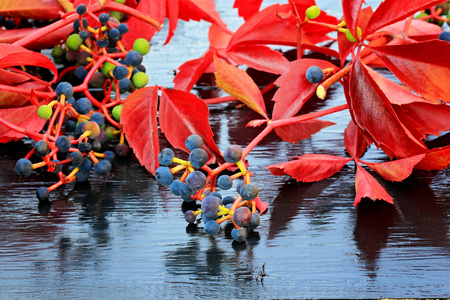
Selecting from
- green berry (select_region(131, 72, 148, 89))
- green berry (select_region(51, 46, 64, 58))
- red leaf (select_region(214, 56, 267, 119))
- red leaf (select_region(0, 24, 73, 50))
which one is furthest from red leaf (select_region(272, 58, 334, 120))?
green berry (select_region(51, 46, 64, 58))

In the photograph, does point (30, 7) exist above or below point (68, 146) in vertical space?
above

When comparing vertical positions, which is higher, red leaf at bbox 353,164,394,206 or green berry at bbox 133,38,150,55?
green berry at bbox 133,38,150,55

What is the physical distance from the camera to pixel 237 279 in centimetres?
30

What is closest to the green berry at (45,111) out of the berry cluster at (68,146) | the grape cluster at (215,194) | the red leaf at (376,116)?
the berry cluster at (68,146)

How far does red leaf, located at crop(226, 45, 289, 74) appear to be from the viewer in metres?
0.55

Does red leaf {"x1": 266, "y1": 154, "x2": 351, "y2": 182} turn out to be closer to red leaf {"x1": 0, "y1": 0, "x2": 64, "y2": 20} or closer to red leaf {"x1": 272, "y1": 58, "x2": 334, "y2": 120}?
red leaf {"x1": 272, "y1": 58, "x2": 334, "y2": 120}

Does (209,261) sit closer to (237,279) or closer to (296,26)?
(237,279)

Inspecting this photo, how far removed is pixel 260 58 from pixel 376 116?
0.21 meters

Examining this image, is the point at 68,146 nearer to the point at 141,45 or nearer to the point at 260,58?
the point at 141,45

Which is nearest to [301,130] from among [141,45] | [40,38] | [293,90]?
[293,90]

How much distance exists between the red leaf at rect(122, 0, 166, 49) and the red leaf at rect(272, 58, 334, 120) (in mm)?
181

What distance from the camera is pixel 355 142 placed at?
1.43 ft

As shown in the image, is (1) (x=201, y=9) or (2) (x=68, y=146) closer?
(2) (x=68, y=146)

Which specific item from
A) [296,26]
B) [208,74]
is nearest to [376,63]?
[296,26]
